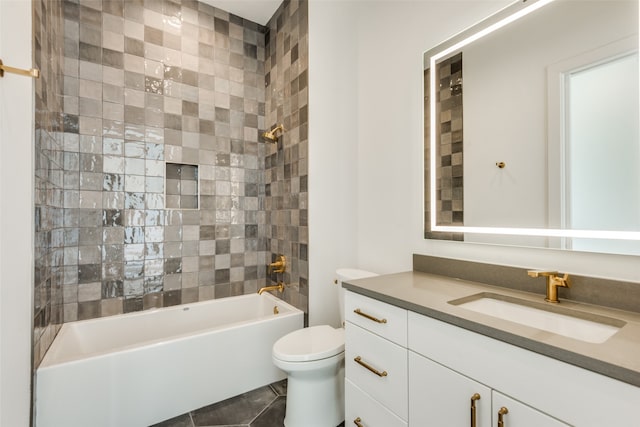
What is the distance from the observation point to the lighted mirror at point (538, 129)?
106 cm

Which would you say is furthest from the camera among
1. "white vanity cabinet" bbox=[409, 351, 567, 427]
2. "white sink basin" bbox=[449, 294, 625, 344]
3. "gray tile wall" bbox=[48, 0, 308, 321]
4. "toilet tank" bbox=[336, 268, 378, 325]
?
"gray tile wall" bbox=[48, 0, 308, 321]

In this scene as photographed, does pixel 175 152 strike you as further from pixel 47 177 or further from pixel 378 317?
pixel 378 317

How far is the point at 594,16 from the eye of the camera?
1.13 m

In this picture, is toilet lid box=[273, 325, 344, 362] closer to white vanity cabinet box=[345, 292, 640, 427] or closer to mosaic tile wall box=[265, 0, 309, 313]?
white vanity cabinet box=[345, 292, 640, 427]

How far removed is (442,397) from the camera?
0.96m

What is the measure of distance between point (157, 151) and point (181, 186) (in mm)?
312

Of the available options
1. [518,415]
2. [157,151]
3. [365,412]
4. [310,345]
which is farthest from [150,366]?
[518,415]

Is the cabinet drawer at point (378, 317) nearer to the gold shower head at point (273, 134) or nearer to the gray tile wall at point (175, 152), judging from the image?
the gray tile wall at point (175, 152)

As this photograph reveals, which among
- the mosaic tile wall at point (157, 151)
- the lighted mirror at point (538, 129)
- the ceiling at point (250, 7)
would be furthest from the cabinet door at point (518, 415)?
the ceiling at point (250, 7)

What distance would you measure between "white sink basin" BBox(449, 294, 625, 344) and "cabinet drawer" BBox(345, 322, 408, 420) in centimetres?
31

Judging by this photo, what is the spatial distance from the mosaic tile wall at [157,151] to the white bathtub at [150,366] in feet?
0.52

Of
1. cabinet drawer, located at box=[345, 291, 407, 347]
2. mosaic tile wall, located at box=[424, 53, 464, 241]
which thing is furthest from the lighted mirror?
cabinet drawer, located at box=[345, 291, 407, 347]

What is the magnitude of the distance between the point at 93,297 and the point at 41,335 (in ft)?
1.98

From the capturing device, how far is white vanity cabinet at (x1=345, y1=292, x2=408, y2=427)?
112 centimetres
